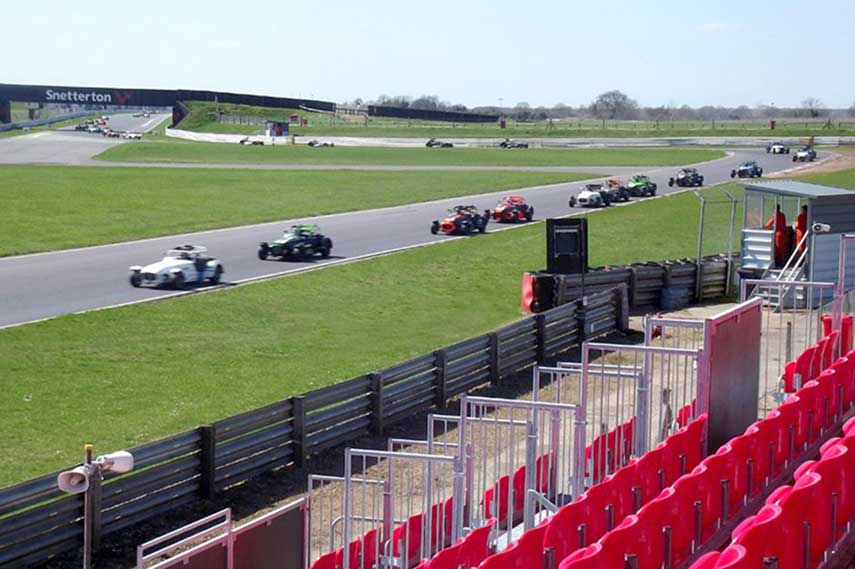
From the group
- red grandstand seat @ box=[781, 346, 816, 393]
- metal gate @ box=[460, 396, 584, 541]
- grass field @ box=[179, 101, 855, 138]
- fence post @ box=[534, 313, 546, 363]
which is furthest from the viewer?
grass field @ box=[179, 101, 855, 138]

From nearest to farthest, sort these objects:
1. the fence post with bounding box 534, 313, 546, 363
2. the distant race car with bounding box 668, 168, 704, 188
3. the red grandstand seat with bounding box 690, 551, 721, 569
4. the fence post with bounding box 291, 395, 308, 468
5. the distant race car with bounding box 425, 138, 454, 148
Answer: the red grandstand seat with bounding box 690, 551, 721, 569
the fence post with bounding box 291, 395, 308, 468
the fence post with bounding box 534, 313, 546, 363
the distant race car with bounding box 668, 168, 704, 188
the distant race car with bounding box 425, 138, 454, 148

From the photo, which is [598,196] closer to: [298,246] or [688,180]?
[688,180]

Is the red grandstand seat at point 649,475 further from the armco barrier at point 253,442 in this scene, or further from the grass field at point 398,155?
the grass field at point 398,155

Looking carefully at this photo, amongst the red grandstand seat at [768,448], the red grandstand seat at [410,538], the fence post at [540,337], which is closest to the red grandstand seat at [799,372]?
the red grandstand seat at [768,448]

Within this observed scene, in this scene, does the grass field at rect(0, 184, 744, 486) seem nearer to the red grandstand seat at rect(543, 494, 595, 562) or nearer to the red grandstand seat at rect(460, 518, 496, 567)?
the red grandstand seat at rect(460, 518, 496, 567)

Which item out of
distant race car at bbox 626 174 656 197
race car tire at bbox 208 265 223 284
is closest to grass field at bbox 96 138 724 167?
distant race car at bbox 626 174 656 197

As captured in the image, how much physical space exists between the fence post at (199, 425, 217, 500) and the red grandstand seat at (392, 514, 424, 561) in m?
4.79

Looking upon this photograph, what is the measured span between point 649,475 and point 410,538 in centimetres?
254

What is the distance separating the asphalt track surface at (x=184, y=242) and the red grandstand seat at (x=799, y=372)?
19877 millimetres

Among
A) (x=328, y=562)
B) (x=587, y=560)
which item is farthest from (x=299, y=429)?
(x=587, y=560)

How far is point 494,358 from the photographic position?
24.7 m

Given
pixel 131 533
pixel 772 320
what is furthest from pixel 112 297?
pixel 131 533

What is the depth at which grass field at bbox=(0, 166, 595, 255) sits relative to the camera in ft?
179

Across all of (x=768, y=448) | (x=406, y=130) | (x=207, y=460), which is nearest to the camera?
(x=768, y=448)
